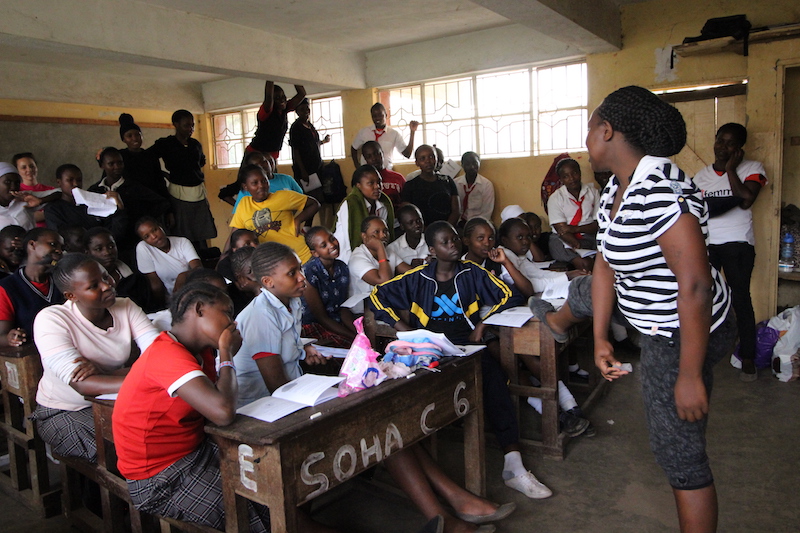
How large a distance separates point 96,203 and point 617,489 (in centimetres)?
397

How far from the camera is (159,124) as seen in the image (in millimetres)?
10062

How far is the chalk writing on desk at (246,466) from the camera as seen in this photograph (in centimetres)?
179

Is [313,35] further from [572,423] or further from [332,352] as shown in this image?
[572,423]

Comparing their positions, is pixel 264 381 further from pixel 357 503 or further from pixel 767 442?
pixel 767 442

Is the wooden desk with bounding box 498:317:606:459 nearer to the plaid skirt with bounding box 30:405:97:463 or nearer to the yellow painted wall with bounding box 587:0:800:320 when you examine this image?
the plaid skirt with bounding box 30:405:97:463

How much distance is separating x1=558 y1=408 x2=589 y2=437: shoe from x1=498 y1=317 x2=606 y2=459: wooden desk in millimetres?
71

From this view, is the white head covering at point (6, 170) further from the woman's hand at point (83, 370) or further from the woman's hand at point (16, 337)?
the woman's hand at point (83, 370)

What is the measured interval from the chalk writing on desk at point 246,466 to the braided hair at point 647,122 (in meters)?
1.40

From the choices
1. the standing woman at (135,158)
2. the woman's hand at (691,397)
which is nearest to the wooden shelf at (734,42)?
the woman's hand at (691,397)

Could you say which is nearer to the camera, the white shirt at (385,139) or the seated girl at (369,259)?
the seated girl at (369,259)

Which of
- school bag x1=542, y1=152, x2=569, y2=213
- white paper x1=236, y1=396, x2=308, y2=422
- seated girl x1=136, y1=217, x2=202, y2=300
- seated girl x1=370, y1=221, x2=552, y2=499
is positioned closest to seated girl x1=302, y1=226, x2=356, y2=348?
seated girl x1=370, y1=221, x2=552, y2=499

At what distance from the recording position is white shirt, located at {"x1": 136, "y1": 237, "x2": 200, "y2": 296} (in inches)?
173

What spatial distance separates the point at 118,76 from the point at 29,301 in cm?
729

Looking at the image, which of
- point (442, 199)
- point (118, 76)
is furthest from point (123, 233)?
point (118, 76)
